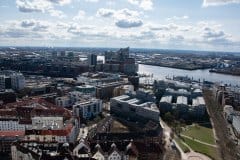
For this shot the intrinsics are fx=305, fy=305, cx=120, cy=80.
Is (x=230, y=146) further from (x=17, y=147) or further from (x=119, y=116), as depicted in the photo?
(x=17, y=147)

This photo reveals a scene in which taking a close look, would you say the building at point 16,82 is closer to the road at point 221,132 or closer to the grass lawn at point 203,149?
the road at point 221,132

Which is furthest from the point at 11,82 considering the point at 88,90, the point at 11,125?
the point at 11,125

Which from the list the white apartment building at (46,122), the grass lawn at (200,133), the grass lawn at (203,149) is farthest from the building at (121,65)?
the grass lawn at (203,149)

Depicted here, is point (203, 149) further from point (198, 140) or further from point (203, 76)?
point (203, 76)

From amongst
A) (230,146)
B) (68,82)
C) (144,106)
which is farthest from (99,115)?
(68,82)

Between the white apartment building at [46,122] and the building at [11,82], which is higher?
the building at [11,82]

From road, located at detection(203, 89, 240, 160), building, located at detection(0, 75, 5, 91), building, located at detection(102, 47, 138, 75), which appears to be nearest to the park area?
road, located at detection(203, 89, 240, 160)
